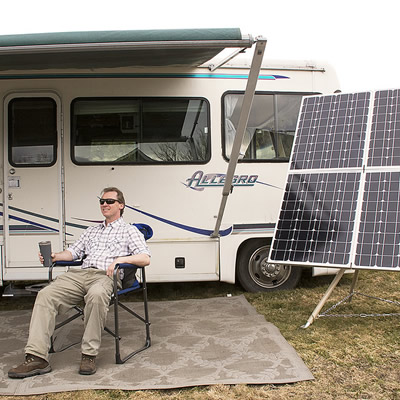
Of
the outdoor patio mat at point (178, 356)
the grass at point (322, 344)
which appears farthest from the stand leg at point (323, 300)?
the outdoor patio mat at point (178, 356)

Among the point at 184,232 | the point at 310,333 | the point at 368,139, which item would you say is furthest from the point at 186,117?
the point at 310,333

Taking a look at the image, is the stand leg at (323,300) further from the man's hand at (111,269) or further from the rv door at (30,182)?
the rv door at (30,182)

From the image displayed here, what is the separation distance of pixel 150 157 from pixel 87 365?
237cm

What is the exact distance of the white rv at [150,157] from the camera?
4.89 meters

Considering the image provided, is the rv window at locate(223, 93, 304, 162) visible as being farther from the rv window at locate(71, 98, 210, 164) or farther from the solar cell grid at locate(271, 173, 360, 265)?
the solar cell grid at locate(271, 173, 360, 265)

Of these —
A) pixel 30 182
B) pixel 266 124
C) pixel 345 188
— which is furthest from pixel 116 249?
pixel 266 124

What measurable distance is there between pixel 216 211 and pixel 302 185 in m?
1.15

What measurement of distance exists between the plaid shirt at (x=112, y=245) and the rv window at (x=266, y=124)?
1.86 meters

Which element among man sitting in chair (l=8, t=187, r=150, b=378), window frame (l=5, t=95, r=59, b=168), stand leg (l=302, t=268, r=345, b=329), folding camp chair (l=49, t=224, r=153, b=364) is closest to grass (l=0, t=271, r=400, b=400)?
stand leg (l=302, t=268, r=345, b=329)

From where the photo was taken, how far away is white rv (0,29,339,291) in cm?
489

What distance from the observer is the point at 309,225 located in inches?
159

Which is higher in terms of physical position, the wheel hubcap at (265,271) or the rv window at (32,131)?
the rv window at (32,131)

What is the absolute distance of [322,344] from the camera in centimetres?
368

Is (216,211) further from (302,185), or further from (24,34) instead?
(24,34)
